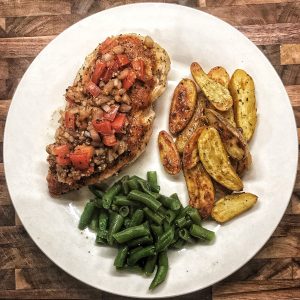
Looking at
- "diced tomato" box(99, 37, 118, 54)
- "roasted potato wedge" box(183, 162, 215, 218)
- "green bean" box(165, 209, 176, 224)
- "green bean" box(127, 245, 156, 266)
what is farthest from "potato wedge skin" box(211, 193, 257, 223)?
"diced tomato" box(99, 37, 118, 54)

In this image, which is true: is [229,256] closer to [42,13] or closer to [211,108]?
[211,108]

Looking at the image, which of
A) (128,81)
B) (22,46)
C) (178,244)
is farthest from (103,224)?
(22,46)

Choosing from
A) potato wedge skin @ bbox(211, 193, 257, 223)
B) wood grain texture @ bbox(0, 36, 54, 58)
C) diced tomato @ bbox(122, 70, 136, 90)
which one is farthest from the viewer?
wood grain texture @ bbox(0, 36, 54, 58)

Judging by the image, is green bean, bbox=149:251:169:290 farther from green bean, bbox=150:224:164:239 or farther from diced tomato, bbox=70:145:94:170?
diced tomato, bbox=70:145:94:170

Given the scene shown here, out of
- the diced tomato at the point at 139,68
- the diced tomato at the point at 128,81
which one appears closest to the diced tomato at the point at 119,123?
the diced tomato at the point at 128,81

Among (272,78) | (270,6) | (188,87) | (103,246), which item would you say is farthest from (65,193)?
(270,6)

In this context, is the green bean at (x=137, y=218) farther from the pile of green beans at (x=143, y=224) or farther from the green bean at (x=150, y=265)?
the green bean at (x=150, y=265)
